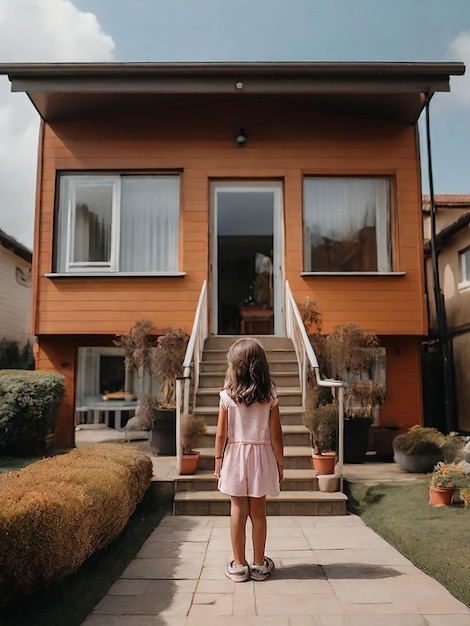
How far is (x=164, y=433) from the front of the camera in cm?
810

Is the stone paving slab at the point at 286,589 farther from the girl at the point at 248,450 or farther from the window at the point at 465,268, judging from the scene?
the window at the point at 465,268

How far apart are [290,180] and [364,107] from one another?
1.58 m

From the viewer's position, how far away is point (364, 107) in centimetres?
917

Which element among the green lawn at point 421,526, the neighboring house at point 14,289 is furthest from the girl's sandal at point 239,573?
the neighboring house at point 14,289

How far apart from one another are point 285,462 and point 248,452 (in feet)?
8.87

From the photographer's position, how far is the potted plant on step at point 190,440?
6.20 metres

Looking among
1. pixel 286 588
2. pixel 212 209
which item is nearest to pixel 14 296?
pixel 212 209

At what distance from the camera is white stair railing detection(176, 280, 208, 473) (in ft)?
20.9

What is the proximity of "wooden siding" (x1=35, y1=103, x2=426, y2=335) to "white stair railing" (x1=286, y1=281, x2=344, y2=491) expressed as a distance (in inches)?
17.2

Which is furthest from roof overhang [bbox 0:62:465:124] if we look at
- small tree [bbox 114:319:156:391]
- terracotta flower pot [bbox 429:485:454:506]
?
terracotta flower pot [bbox 429:485:454:506]

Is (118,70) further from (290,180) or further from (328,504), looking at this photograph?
(328,504)

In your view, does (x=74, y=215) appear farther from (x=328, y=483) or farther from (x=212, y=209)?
(x=328, y=483)

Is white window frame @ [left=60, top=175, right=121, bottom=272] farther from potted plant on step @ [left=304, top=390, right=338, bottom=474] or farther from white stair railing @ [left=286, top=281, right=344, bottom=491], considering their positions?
potted plant on step @ [left=304, top=390, right=338, bottom=474]

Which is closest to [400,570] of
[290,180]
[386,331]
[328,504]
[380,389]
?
[328,504]
